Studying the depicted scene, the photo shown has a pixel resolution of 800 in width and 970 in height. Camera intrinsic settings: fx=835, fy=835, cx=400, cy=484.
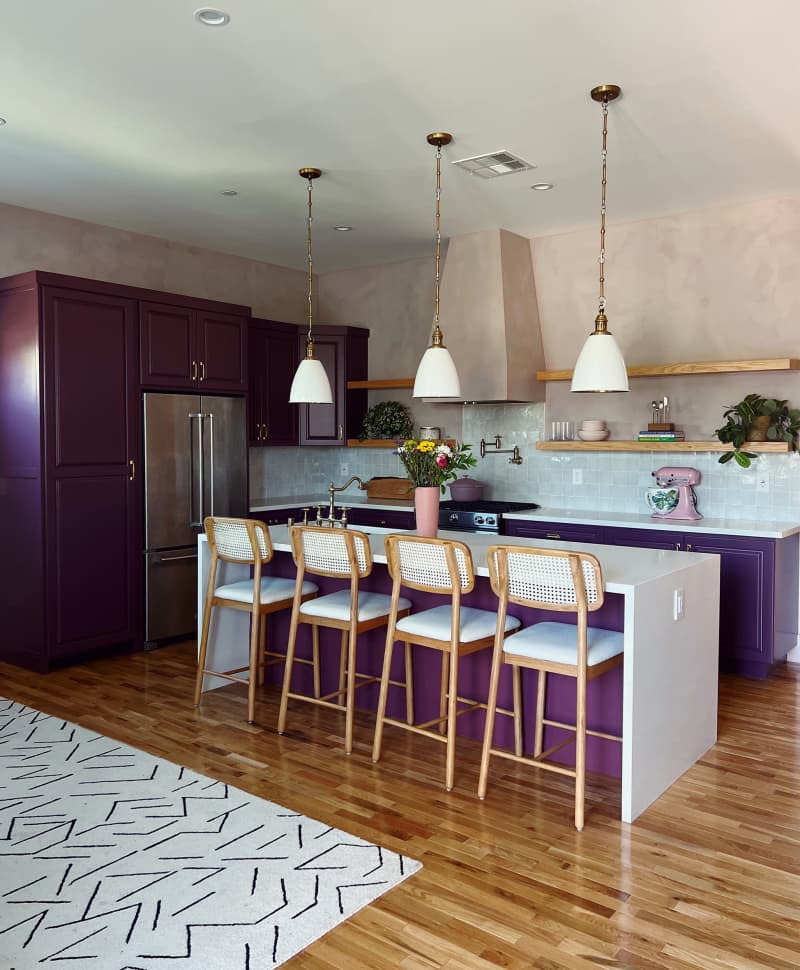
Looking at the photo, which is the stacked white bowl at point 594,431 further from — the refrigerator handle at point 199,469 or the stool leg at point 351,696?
the stool leg at point 351,696

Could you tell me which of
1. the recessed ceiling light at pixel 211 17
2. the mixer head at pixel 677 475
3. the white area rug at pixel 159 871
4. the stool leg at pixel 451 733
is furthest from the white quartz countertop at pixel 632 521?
the recessed ceiling light at pixel 211 17

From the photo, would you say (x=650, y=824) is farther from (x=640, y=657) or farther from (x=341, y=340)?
(x=341, y=340)

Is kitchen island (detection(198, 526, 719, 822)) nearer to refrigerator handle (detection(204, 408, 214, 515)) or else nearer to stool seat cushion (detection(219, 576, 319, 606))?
stool seat cushion (detection(219, 576, 319, 606))

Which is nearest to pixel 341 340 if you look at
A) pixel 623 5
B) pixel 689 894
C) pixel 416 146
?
pixel 416 146

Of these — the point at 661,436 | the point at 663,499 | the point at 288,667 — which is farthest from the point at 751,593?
the point at 288,667

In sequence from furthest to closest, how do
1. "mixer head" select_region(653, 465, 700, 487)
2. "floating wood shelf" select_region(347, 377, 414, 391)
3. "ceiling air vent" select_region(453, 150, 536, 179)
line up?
"floating wood shelf" select_region(347, 377, 414, 391) < "mixer head" select_region(653, 465, 700, 487) < "ceiling air vent" select_region(453, 150, 536, 179)

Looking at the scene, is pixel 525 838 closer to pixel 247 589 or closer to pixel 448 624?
pixel 448 624

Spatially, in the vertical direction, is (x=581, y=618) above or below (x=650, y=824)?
above

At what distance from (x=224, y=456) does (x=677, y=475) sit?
3199mm

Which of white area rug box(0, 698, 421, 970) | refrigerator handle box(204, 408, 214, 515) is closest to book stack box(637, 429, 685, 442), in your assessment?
refrigerator handle box(204, 408, 214, 515)

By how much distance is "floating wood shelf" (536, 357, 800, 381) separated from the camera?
5.18 m

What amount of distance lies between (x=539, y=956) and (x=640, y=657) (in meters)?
1.18

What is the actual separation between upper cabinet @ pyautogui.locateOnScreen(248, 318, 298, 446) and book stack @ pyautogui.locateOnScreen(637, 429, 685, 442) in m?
2.94

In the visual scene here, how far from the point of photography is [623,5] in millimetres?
2980
